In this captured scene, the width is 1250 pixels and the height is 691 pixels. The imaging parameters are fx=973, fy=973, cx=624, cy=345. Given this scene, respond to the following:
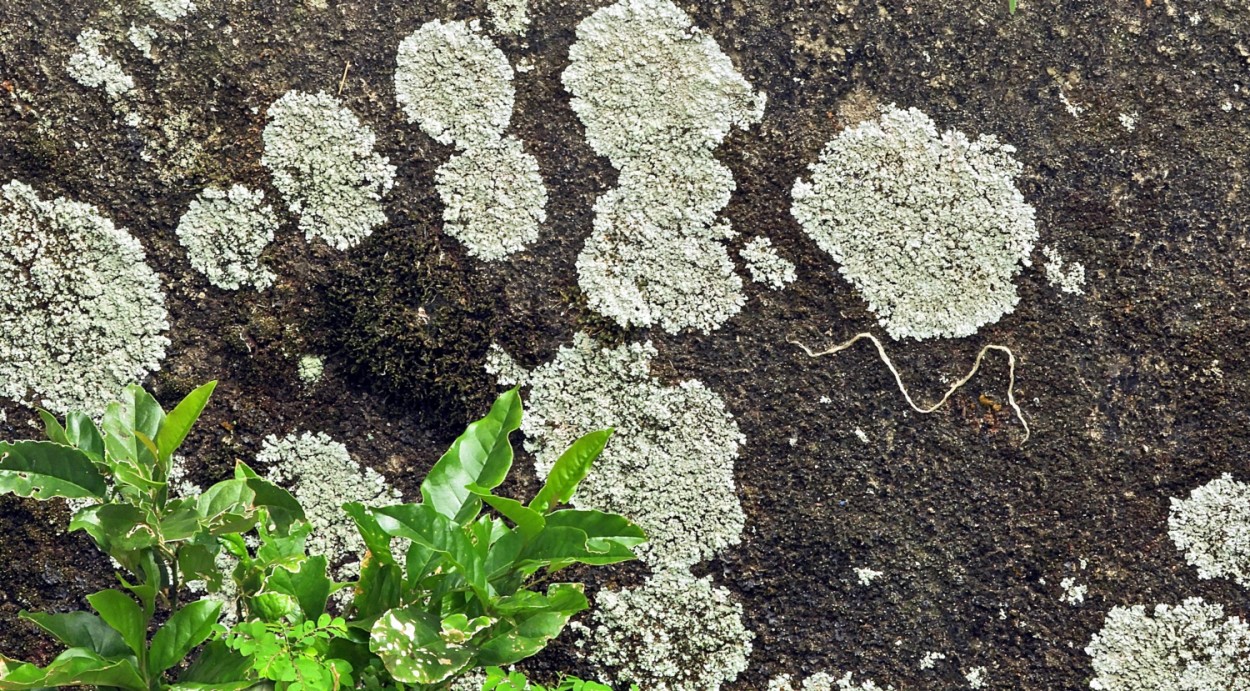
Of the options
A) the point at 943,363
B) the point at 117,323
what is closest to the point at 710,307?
the point at 943,363

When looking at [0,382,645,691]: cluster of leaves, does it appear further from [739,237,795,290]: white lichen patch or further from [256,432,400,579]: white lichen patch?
[739,237,795,290]: white lichen patch

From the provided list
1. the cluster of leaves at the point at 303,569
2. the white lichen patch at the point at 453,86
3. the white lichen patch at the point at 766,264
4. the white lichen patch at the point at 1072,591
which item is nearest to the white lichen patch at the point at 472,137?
the white lichen patch at the point at 453,86

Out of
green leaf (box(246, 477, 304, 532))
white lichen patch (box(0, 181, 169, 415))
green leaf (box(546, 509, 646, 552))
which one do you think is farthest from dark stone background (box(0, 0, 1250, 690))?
green leaf (box(546, 509, 646, 552))

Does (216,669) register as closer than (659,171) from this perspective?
Yes

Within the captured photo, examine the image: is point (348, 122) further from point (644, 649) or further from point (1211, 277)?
point (1211, 277)

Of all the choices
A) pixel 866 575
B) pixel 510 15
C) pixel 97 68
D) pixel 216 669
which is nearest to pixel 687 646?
pixel 866 575

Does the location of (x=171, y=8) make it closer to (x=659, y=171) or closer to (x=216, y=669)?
(x=659, y=171)

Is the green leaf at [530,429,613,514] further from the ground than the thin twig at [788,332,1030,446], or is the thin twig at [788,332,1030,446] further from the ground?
the green leaf at [530,429,613,514]
